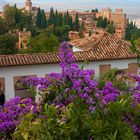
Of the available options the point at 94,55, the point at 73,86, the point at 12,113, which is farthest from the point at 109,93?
the point at 94,55

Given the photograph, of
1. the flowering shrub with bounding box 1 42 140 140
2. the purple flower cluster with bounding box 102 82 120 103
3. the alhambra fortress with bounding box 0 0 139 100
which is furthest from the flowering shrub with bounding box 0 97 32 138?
the alhambra fortress with bounding box 0 0 139 100

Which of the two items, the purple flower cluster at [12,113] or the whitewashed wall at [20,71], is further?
the whitewashed wall at [20,71]

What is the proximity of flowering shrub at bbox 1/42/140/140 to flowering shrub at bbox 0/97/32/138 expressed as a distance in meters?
0.14

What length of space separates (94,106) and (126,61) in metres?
13.1

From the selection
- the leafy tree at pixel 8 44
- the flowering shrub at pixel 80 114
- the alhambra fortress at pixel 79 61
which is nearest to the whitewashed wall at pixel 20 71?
the alhambra fortress at pixel 79 61

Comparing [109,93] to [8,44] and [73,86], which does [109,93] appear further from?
[8,44]

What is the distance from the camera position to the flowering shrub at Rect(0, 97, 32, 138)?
3.16 metres

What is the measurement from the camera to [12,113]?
3.27m

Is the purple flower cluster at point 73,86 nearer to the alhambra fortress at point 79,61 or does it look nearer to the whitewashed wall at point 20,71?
the alhambra fortress at point 79,61

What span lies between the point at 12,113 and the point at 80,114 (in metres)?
0.73

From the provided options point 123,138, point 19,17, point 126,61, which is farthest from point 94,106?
point 19,17

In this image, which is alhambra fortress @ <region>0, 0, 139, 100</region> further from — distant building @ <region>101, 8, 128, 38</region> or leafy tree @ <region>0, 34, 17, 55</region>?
distant building @ <region>101, 8, 128, 38</region>

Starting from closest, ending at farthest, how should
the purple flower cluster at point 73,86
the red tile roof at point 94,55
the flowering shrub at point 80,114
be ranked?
the flowering shrub at point 80,114, the purple flower cluster at point 73,86, the red tile roof at point 94,55

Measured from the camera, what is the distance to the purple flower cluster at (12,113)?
3.16m
